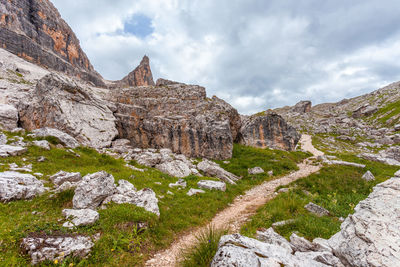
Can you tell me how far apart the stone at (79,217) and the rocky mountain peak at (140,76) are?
141 metres

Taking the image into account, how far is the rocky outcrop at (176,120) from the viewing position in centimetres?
2511

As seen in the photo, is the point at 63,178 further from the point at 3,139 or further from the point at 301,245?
the point at 301,245

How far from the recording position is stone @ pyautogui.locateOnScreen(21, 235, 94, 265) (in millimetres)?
4609

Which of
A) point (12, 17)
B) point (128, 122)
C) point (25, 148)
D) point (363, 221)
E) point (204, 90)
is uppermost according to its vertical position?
point (12, 17)

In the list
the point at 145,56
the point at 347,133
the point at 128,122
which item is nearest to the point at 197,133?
the point at 128,122

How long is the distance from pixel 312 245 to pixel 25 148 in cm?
1914

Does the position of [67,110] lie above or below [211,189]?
above

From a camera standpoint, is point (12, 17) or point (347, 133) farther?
point (12, 17)

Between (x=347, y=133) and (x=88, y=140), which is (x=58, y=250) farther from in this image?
(x=347, y=133)

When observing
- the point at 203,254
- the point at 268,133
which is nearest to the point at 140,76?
the point at 268,133

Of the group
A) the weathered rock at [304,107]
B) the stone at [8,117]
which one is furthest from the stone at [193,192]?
the weathered rock at [304,107]

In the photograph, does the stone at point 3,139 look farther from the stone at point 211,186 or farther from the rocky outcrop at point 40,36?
the rocky outcrop at point 40,36

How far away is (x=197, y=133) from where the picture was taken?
82.7ft

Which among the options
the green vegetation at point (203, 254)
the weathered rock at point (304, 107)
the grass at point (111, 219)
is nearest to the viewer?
the green vegetation at point (203, 254)
